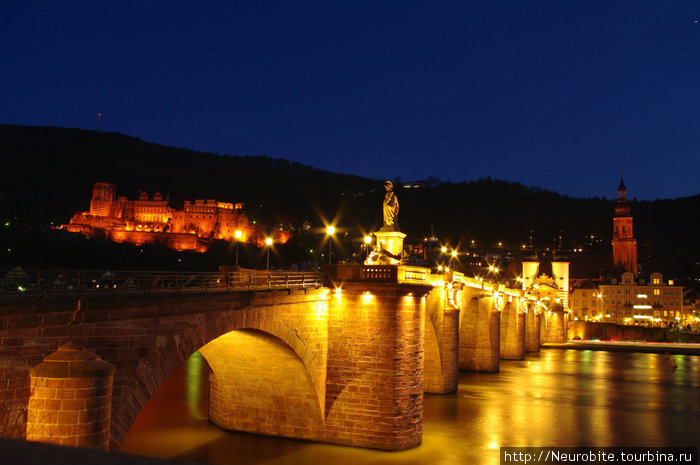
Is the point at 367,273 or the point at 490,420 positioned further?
the point at 490,420

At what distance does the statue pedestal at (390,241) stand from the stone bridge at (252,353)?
2.04 metres

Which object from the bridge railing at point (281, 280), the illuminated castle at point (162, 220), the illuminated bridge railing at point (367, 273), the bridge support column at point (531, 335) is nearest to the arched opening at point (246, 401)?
the bridge railing at point (281, 280)

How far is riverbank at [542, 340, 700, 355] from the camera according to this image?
69.1 meters

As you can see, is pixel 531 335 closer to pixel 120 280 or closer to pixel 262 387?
pixel 262 387

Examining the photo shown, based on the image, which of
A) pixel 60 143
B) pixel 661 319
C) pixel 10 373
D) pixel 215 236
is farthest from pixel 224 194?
pixel 10 373

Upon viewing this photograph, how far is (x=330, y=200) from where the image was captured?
179m

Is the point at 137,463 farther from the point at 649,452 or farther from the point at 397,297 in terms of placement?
the point at 649,452

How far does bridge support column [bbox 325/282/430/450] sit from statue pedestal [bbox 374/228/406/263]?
3.59 m

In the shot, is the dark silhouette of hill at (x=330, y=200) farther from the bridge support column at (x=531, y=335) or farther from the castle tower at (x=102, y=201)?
the bridge support column at (x=531, y=335)

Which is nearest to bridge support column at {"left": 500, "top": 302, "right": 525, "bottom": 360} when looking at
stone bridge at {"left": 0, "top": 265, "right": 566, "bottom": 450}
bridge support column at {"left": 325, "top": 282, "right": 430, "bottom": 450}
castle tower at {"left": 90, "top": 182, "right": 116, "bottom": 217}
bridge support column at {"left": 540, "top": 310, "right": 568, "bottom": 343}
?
bridge support column at {"left": 540, "top": 310, "right": 568, "bottom": 343}

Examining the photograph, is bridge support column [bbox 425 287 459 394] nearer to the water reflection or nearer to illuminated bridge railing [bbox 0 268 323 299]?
the water reflection

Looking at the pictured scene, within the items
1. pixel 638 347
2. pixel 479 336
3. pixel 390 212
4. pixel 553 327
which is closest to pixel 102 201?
pixel 553 327

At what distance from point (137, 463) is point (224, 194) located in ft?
581

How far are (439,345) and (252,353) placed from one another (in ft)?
49.5
